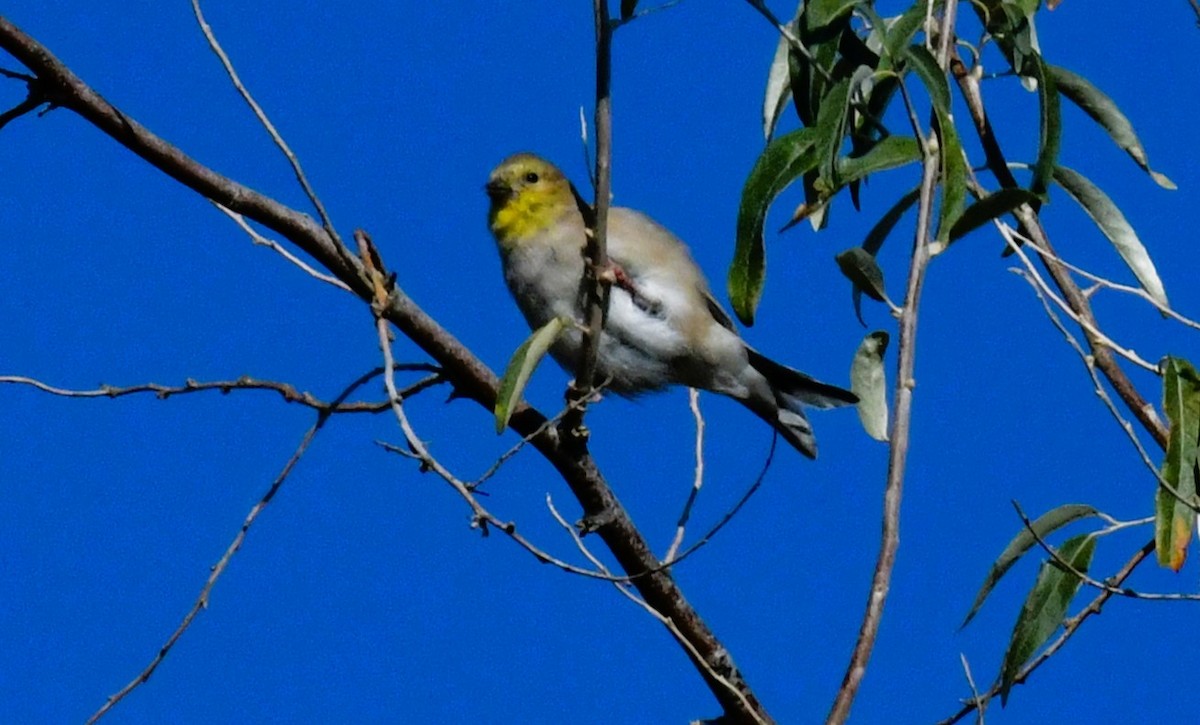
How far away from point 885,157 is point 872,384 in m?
0.43

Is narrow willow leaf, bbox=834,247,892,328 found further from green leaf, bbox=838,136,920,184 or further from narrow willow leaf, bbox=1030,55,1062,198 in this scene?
narrow willow leaf, bbox=1030,55,1062,198

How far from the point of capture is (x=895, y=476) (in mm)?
1891

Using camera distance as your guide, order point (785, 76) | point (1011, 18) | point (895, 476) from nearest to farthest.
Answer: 1. point (895, 476)
2. point (1011, 18)
3. point (785, 76)

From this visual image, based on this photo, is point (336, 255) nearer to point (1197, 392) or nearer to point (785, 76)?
point (785, 76)

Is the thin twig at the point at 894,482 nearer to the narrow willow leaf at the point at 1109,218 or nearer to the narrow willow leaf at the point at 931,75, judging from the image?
the narrow willow leaf at the point at 931,75

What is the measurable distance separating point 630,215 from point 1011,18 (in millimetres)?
1530

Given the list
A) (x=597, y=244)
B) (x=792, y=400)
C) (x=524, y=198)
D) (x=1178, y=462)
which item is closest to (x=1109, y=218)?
(x=1178, y=462)

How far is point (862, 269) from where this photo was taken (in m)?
2.55

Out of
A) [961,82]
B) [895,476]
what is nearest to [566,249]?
[961,82]

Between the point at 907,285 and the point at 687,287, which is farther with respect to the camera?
the point at 687,287

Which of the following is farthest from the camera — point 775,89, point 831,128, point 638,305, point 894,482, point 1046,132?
point 638,305

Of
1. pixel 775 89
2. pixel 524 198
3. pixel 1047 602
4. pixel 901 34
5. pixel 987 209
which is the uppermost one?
pixel 524 198

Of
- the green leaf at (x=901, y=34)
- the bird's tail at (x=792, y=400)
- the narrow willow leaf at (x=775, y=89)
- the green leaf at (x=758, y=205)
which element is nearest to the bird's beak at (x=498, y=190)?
the bird's tail at (x=792, y=400)

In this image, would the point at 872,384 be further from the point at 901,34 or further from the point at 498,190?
the point at 498,190
